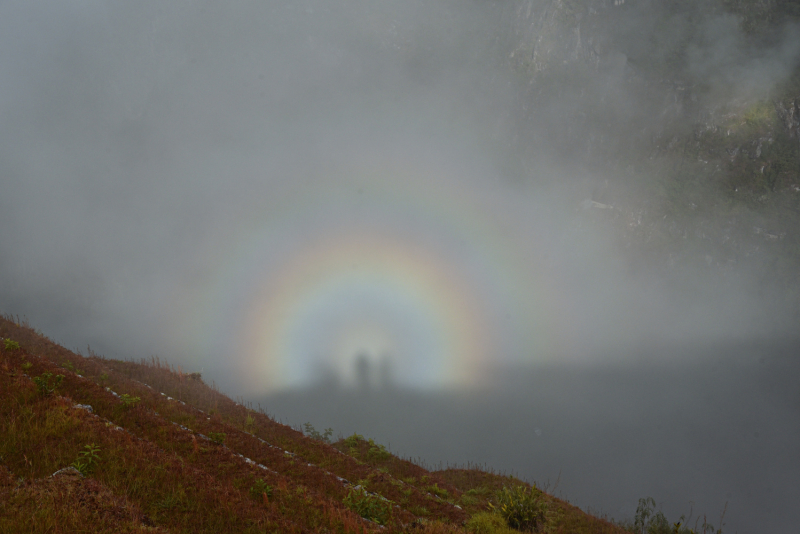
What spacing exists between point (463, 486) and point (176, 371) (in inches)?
784

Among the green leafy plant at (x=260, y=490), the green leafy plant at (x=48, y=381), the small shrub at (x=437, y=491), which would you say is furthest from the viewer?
the small shrub at (x=437, y=491)

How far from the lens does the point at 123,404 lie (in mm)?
13086

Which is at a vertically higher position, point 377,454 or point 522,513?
point 522,513

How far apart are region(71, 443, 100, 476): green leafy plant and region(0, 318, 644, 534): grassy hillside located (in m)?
0.02

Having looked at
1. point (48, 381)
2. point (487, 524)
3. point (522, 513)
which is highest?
point (522, 513)

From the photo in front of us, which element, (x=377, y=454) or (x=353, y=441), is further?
(x=353, y=441)

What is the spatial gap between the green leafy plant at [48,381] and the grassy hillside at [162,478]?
0.15 ft

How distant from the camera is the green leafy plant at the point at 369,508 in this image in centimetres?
1129

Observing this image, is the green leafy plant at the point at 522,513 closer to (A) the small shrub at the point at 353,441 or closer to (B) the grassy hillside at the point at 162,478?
(B) the grassy hillside at the point at 162,478

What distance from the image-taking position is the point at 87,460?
27.4ft

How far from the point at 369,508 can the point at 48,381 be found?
33.2 feet

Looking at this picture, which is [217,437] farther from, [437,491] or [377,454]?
[377,454]

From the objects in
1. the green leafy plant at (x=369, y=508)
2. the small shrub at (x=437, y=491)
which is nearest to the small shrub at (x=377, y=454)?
the small shrub at (x=437, y=491)

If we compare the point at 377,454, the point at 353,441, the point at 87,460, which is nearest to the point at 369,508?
the point at 87,460
